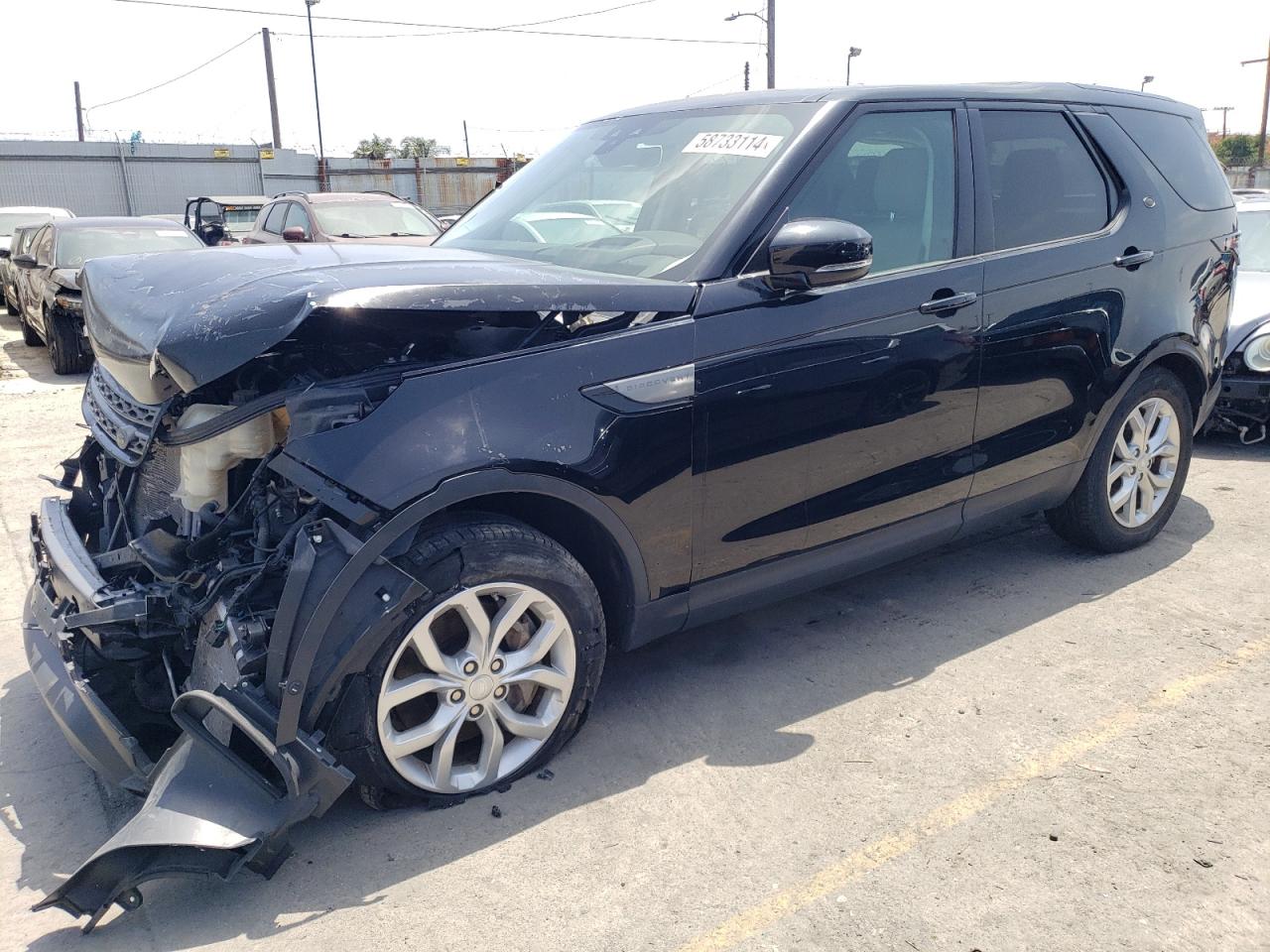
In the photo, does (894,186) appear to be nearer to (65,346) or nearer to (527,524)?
(527,524)

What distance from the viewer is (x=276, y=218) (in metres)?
13.2

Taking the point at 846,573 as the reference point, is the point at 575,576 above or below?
above

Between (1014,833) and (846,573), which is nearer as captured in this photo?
(1014,833)

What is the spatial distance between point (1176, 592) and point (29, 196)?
34.3 m

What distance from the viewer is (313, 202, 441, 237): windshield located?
12.1 m

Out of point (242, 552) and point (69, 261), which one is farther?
point (69, 261)

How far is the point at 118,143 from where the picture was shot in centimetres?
3144

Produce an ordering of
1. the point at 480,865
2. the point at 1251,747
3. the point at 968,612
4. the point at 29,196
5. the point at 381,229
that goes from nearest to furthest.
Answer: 1. the point at 480,865
2. the point at 1251,747
3. the point at 968,612
4. the point at 381,229
5. the point at 29,196

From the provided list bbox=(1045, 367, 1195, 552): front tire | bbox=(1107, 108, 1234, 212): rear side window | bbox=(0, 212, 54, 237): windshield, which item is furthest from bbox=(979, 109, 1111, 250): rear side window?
bbox=(0, 212, 54, 237): windshield

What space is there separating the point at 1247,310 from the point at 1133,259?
9.82 feet

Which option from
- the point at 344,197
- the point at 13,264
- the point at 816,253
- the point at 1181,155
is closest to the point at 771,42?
the point at 344,197

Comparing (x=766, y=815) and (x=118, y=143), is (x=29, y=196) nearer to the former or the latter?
(x=118, y=143)

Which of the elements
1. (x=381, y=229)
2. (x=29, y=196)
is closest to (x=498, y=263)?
(x=381, y=229)

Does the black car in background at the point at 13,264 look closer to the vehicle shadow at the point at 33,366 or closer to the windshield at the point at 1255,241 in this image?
the vehicle shadow at the point at 33,366
